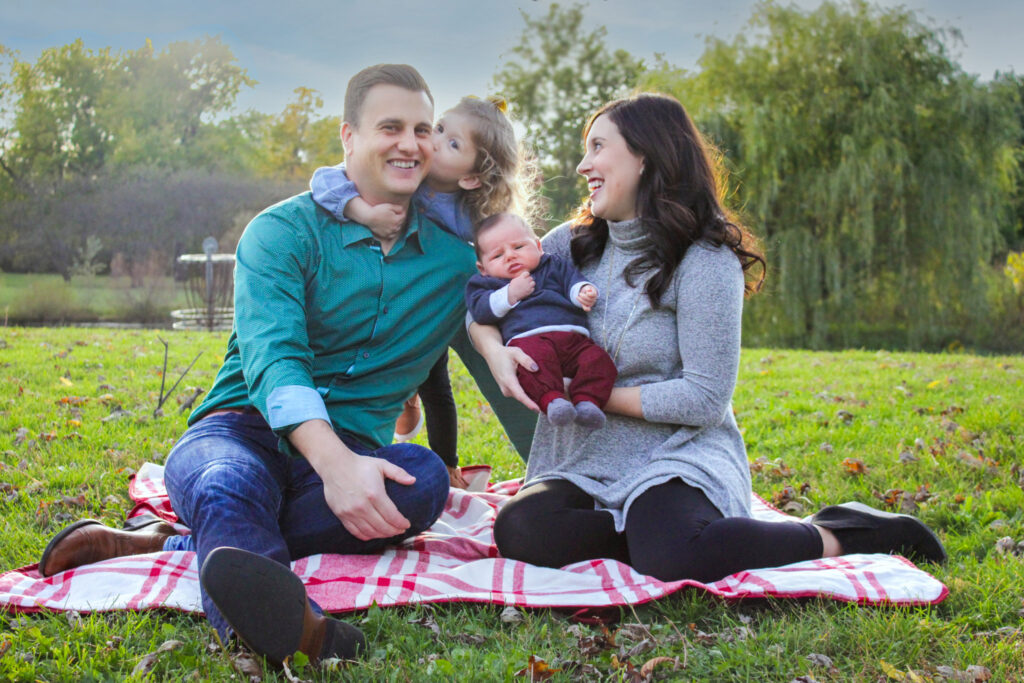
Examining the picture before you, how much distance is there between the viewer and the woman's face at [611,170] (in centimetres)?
278

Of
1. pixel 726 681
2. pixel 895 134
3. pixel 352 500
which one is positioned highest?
pixel 895 134

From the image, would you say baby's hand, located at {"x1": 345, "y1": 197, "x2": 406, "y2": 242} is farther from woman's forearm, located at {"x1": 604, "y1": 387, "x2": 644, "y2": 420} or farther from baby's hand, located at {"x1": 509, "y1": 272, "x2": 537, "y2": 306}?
woman's forearm, located at {"x1": 604, "y1": 387, "x2": 644, "y2": 420}

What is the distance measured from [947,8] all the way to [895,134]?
259 centimetres

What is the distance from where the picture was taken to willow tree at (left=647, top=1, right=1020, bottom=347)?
14.7 metres

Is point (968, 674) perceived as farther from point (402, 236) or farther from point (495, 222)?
point (402, 236)

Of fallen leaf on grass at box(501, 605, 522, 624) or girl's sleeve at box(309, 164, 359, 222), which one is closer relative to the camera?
fallen leaf on grass at box(501, 605, 522, 624)

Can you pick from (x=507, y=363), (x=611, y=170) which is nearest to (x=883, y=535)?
(x=507, y=363)

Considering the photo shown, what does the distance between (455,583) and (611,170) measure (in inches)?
54.3

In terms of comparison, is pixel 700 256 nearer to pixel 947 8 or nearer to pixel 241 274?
pixel 241 274

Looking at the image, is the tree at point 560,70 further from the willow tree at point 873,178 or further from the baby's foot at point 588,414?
the baby's foot at point 588,414

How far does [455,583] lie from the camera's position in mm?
2449

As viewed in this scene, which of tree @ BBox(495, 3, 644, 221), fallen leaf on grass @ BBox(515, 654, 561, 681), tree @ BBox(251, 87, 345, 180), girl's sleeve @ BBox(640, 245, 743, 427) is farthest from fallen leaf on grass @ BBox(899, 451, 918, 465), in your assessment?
A: tree @ BBox(495, 3, 644, 221)

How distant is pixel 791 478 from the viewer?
13.0 ft

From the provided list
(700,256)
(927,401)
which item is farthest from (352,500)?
(927,401)
